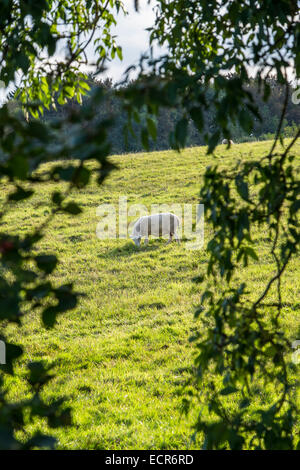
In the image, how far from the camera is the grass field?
4801mm

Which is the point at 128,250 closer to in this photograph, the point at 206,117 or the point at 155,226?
the point at 155,226

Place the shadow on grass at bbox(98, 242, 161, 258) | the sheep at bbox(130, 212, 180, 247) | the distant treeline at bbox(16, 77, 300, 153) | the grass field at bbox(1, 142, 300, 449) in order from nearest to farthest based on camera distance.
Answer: the distant treeline at bbox(16, 77, 300, 153) → the grass field at bbox(1, 142, 300, 449) → the shadow on grass at bbox(98, 242, 161, 258) → the sheep at bbox(130, 212, 180, 247)

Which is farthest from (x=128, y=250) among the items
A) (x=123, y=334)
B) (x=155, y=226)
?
(x=123, y=334)

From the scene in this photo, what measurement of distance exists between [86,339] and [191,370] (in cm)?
215

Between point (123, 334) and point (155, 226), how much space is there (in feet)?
18.5

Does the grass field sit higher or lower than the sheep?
lower

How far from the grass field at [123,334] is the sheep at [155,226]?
1.02 feet

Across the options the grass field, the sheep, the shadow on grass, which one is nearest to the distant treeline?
the grass field

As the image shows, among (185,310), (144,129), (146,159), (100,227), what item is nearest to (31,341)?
(185,310)

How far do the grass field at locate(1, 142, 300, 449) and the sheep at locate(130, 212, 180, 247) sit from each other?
1.02 feet

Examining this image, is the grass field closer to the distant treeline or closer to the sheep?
the distant treeline

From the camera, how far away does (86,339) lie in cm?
753

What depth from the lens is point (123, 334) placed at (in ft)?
24.8

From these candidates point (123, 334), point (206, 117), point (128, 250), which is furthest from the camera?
point (206, 117)
